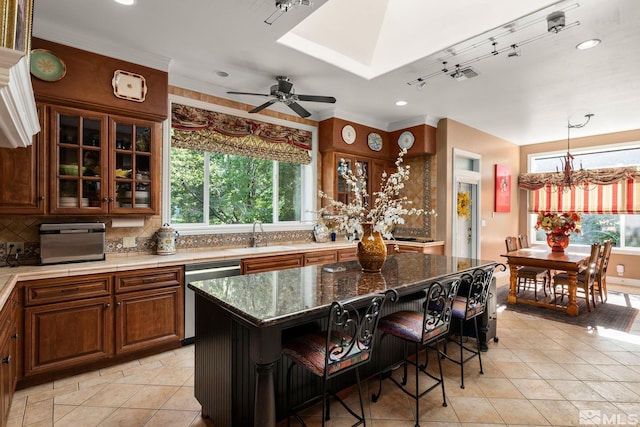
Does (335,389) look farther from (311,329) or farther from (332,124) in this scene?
(332,124)

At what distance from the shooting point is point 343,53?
11.5 ft

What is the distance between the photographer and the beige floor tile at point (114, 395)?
2363 millimetres

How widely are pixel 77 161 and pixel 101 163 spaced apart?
18 centimetres

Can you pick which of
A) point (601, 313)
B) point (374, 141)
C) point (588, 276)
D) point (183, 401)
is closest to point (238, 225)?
point (183, 401)

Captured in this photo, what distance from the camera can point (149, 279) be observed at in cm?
302

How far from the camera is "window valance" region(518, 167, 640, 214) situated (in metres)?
6.04

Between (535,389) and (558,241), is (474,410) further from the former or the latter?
(558,241)

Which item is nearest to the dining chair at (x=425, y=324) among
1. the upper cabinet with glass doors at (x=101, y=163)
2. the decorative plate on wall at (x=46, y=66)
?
the upper cabinet with glass doors at (x=101, y=163)

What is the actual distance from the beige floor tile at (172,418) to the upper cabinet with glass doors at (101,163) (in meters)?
1.82

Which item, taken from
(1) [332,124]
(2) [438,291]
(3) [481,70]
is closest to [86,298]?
(2) [438,291]

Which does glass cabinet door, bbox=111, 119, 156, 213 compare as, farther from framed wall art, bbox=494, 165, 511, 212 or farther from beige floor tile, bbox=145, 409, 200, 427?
framed wall art, bbox=494, 165, 511, 212

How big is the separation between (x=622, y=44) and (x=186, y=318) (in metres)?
4.86

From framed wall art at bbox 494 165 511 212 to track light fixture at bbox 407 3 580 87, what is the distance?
11.9 ft

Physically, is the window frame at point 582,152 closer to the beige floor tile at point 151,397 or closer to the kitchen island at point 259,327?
the kitchen island at point 259,327
